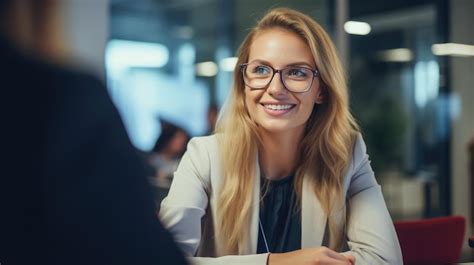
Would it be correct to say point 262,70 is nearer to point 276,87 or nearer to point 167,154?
point 276,87

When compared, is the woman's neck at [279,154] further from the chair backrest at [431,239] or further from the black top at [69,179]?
the black top at [69,179]

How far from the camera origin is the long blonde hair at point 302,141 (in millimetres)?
1206

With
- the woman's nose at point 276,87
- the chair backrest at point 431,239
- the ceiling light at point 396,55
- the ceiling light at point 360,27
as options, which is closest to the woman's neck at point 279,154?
the woman's nose at point 276,87

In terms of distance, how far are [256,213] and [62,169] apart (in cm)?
78

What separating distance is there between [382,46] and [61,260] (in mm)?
3617

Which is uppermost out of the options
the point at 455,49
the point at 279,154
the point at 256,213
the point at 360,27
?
the point at 360,27

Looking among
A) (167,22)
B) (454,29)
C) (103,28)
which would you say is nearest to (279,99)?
(103,28)

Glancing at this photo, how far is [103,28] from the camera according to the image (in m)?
0.97

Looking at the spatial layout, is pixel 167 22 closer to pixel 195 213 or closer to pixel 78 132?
pixel 195 213

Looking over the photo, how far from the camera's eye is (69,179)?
490mm

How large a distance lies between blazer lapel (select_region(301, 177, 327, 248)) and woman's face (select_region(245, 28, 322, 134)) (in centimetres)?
16

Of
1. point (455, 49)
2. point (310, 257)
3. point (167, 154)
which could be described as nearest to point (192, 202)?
point (310, 257)

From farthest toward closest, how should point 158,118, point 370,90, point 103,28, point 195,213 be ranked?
point 370,90, point 158,118, point 195,213, point 103,28

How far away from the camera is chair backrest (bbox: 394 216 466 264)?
140 cm
